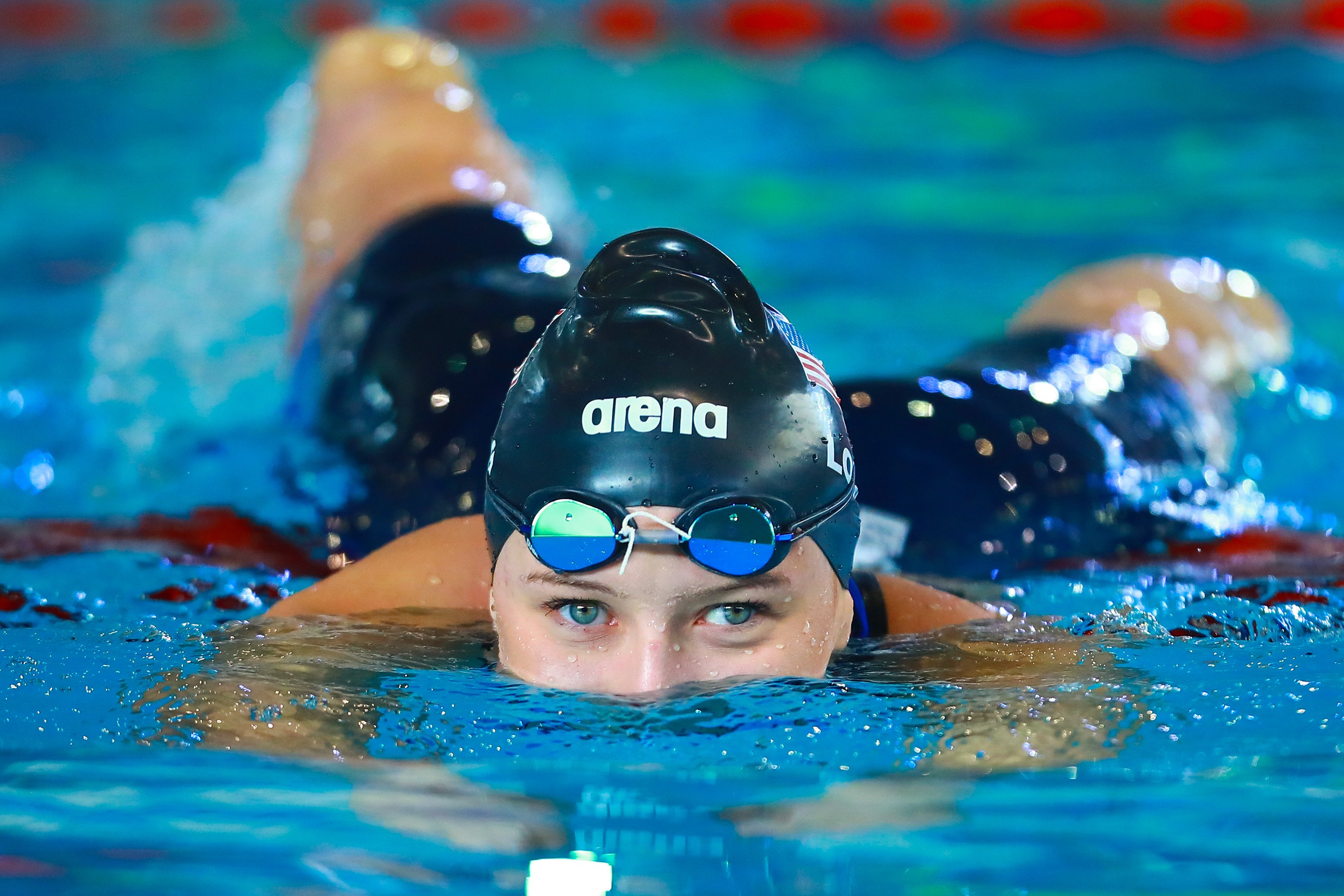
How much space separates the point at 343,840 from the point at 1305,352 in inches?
178

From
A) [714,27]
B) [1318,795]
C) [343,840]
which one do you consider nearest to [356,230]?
[343,840]

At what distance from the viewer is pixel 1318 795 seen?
7.51ft

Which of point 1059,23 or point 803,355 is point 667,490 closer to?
point 803,355

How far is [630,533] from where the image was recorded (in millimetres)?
2430

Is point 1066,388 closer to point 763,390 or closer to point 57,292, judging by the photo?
point 763,390

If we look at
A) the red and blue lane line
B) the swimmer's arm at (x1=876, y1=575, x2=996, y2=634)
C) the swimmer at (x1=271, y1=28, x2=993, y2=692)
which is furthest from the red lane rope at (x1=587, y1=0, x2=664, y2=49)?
the swimmer's arm at (x1=876, y1=575, x2=996, y2=634)

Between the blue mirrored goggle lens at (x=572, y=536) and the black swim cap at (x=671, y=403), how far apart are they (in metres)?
0.06

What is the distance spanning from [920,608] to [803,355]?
648 mm

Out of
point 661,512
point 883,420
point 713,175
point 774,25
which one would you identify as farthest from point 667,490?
point 774,25

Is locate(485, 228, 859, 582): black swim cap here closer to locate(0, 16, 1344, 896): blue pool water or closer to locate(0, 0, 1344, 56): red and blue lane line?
locate(0, 16, 1344, 896): blue pool water

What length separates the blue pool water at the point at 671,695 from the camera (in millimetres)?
2107

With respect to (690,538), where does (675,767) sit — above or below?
below

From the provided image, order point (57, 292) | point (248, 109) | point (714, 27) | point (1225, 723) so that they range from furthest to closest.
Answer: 1. point (714, 27)
2. point (248, 109)
3. point (57, 292)
4. point (1225, 723)

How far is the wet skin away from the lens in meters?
2.43
